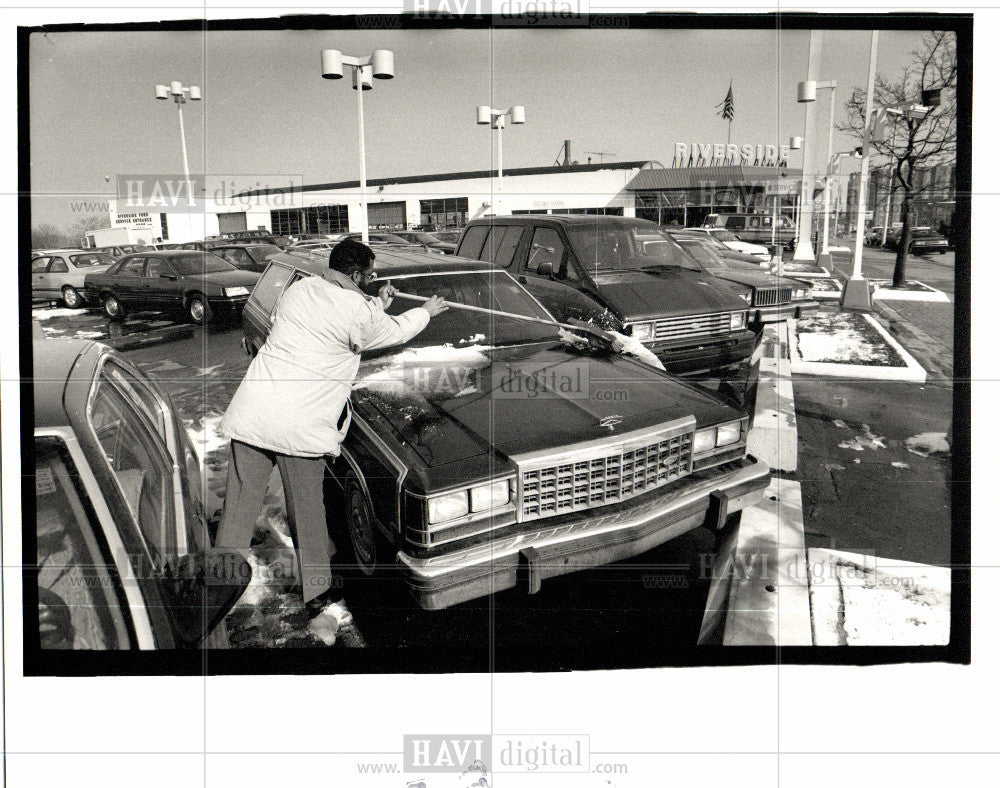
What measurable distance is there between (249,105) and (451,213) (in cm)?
113

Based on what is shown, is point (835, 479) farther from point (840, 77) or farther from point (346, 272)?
point (346, 272)

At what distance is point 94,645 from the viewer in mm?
3498

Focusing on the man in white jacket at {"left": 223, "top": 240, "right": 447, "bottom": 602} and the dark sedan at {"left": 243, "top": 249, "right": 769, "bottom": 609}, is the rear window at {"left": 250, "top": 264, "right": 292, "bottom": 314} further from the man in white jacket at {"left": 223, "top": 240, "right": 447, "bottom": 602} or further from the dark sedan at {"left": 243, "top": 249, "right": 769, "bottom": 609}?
the man in white jacket at {"left": 223, "top": 240, "right": 447, "bottom": 602}

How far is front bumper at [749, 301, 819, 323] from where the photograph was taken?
3693mm

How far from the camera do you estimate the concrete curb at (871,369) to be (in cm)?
361

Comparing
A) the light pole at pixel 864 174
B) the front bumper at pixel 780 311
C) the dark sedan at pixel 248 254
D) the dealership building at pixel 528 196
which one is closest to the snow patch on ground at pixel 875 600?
the front bumper at pixel 780 311

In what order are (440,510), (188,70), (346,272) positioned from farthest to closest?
(188,70)
(346,272)
(440,510)

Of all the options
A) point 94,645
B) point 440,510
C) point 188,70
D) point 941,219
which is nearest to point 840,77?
point 941,219

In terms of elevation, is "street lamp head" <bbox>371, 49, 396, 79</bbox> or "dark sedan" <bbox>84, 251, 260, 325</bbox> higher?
"street lamp head" <bbox>371, 49, 396, 79</bbox>

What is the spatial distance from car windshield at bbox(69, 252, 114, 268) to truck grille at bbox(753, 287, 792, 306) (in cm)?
333

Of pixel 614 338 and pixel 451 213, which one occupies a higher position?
pixel 451 213

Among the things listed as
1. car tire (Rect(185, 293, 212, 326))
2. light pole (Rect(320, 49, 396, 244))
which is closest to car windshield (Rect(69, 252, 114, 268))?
car tire (Rect(185, 293, 212, 326))

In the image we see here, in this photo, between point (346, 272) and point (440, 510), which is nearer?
point (440, 510)

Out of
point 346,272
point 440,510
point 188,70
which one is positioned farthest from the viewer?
point 188,70
